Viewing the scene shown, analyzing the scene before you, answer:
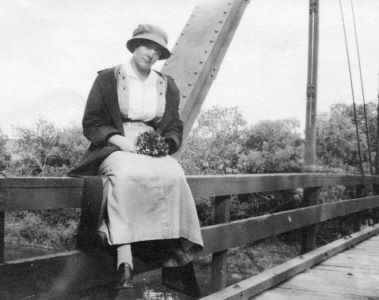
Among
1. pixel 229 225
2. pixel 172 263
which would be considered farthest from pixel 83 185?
pixel 229 225

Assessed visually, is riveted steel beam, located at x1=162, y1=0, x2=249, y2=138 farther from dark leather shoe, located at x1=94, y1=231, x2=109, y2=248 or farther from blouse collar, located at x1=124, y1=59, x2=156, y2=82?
dark leather shoe, located at x1=94, y1=231, x2=109, y2=248

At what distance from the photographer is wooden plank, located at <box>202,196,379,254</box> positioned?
2.77 m

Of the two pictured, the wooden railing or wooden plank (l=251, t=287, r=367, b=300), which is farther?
wooden plank (l=251, t=287, r=367, b=300)

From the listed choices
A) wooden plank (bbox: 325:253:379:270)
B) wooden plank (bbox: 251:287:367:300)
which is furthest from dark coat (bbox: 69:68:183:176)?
wooden plank (bbox: 325:253:379:270)

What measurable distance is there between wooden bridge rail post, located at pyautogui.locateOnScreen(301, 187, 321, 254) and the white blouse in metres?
2.70

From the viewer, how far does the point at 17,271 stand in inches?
62.4

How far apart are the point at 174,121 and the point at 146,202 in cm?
52

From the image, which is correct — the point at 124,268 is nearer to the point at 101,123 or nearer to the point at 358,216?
the point at 101,123

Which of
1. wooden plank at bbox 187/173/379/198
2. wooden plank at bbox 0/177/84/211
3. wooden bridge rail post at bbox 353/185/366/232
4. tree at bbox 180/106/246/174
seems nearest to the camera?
wooden plank at bbox 0/177/84/211

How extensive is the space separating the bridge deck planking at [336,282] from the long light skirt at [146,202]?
1172mm

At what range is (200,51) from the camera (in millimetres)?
2375

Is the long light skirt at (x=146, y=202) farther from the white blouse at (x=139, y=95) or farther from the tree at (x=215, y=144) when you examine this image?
the tree at (x=215, y=144)

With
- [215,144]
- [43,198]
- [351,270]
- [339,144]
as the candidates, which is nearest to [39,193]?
[43,198]

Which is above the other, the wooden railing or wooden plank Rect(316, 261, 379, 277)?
the wooden railing
